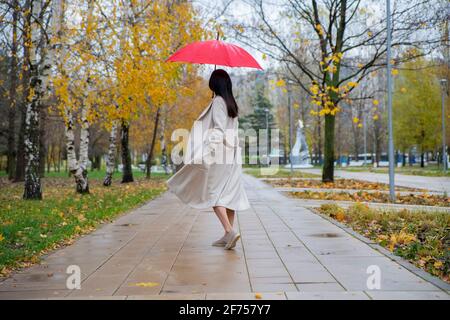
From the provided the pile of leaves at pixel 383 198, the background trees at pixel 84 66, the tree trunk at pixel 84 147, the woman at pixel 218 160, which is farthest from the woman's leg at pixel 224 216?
the tree trunk at pixel 84 147

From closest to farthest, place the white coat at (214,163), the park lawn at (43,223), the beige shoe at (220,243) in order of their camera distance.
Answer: the park lawn at (43,223) → the white coat at (214,163) → the beige shoe at (220,243)

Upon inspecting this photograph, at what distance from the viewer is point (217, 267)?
19.4 feet

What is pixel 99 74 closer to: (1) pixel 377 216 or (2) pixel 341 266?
(1) pixel 377 216

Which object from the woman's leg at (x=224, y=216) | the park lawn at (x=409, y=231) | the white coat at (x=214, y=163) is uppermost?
the white coat at (x=214, y=163)

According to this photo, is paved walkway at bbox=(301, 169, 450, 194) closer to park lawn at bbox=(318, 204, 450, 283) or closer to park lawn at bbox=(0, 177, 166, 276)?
park lawn at bbox=(318, 204, 450, 283)

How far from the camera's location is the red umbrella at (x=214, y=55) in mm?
7469

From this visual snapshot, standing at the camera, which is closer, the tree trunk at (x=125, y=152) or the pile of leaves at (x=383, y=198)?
the pile of leaves at (x=383, y=198)

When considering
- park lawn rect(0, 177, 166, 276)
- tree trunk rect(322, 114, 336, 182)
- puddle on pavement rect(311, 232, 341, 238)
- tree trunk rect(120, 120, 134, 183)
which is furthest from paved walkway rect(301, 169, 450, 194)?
tree trunk rect(120, 120, 134, 183)

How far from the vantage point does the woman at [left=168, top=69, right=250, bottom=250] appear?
6.93m

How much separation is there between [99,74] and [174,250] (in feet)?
34.7

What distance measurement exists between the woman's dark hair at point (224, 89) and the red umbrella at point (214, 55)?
42 centimetres

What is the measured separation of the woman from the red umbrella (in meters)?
0.48

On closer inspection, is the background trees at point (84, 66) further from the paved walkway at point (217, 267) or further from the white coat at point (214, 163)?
the white coat at point (214, 163)

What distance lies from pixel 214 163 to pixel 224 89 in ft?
3.22
